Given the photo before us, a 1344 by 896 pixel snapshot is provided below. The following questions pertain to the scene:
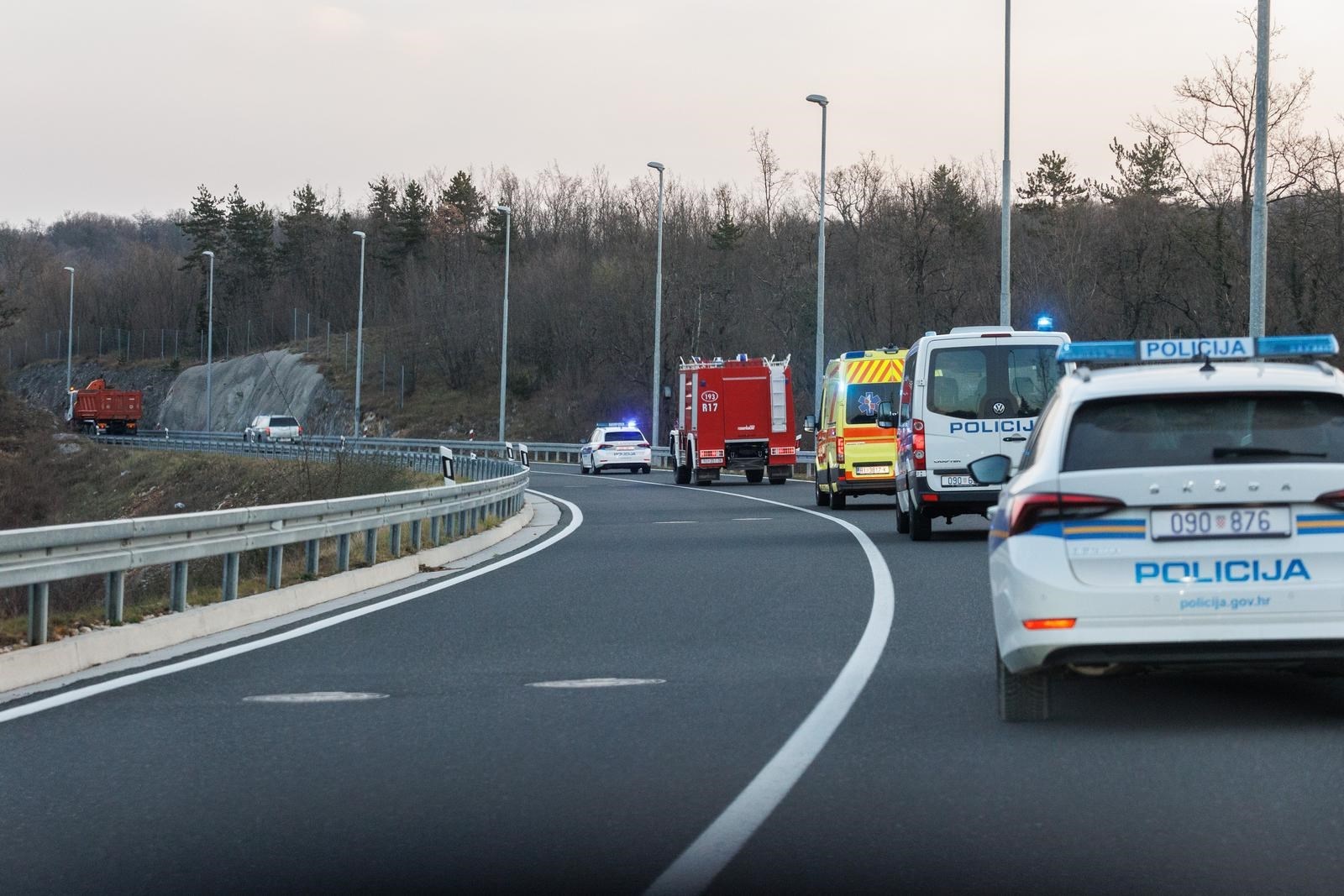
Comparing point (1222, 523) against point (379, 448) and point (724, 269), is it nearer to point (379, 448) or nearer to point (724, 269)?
point (379, 448)

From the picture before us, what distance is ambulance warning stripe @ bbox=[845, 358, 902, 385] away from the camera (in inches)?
1196

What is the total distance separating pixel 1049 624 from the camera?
25.9 ft

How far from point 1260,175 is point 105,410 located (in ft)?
291

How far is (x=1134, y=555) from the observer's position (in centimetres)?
783

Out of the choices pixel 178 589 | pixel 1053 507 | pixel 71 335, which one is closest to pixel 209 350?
pixel 71 335

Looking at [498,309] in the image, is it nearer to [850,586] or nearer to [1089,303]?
[1089,303]

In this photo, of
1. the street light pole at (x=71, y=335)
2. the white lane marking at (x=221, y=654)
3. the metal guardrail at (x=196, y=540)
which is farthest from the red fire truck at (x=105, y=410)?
the white lane marking at (x=221, y=654)

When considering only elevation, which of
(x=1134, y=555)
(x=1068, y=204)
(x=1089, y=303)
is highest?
(x=1068, y=204)

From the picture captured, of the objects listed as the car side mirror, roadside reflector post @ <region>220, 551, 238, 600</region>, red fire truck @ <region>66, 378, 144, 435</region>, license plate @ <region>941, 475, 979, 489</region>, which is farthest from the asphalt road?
red fire truck @ <region>66, 378, 144, 435</region>

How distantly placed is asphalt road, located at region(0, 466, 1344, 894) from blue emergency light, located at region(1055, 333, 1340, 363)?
1.65 metres

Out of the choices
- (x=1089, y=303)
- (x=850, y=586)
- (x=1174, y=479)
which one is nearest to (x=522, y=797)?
(x=1174, y=479)

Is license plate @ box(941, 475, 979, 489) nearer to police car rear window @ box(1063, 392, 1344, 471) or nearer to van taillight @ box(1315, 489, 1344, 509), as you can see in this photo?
police car rear window @ box(1063, 392, 1344, 471)

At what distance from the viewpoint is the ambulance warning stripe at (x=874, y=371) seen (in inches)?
1196

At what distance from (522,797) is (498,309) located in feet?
360
